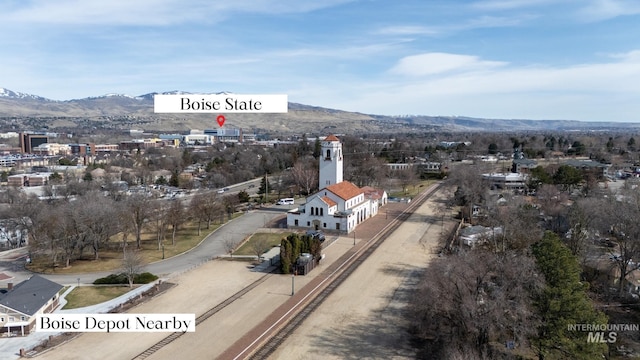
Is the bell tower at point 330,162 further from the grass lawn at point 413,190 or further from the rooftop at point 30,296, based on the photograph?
the rooftop at point 30,296

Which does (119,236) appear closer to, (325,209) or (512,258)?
(325,209)

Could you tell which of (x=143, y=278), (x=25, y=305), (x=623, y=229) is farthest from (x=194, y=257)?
(x=623, y=229)

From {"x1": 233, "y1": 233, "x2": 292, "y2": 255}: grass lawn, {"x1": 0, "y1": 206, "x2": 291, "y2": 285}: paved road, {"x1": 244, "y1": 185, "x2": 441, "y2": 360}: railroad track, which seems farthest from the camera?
{"x1": 233, "y1": 233, "x2": 292, "y2": 255}: grass lawn

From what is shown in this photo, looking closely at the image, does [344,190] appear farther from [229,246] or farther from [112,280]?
[112,280]

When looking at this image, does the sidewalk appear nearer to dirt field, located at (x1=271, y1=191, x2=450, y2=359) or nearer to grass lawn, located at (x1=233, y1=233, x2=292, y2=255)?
grass lawn, located at (x1=233, y1=233, x2=292, y2=255)

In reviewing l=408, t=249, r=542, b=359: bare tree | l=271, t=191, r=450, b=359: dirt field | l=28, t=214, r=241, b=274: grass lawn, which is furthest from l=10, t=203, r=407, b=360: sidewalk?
l=408, t=249, r=542, b=359: bare tree

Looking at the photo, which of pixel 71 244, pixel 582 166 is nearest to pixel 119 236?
pixel 71 244
